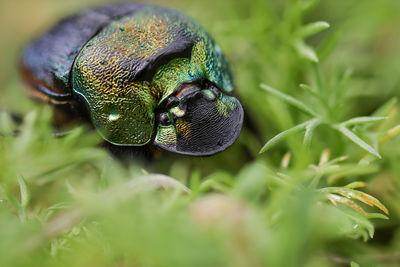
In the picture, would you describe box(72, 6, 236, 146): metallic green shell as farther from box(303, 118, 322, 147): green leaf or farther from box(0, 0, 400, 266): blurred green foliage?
box(303, 118, 322, 147): green leaf

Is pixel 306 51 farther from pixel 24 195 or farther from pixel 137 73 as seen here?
pixel 24 195

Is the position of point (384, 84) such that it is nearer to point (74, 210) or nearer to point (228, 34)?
point (228, 34)

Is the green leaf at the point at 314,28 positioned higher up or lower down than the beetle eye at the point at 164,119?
higher up

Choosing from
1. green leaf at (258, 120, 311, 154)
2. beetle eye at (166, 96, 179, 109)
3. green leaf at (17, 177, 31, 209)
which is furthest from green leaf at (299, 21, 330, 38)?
green leaf at (17, 177, 31, 209)

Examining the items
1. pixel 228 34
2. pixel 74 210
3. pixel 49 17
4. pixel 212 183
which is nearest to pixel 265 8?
pixel 228 34

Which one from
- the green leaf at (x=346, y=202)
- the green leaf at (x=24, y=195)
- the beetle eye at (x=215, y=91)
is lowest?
the green leaf at (x=346, y=202)

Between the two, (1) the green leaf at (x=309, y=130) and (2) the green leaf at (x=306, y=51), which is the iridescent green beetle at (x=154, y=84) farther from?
(2) the green leaf at (x=306, y=51)

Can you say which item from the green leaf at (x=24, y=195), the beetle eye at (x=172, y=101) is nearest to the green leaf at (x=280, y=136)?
the beetle eye at (x=172, y=101)

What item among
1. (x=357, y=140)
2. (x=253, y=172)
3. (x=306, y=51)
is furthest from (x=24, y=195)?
(x=306, y=51)
